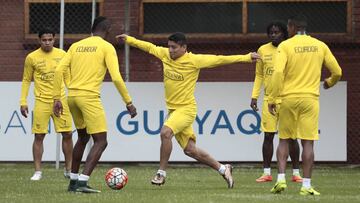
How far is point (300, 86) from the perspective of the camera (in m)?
13.0

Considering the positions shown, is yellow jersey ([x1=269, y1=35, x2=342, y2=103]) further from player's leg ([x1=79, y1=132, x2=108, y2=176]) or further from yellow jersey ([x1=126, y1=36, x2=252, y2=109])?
player's leg ([x1=79, y1=132, x2=108, y2=176])

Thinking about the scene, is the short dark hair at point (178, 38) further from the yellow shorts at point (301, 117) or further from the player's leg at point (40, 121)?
the player's leg at point (40, 121)

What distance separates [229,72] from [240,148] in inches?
73.2

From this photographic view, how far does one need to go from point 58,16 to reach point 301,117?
33.1 feet

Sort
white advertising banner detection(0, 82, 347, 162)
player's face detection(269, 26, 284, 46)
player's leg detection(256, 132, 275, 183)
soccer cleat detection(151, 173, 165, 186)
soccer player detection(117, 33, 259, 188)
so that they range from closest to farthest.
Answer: soccer cleat detection(151, 173, 165, 186) → soccer player detection(117, 33, 259, 188) → player's face detection(269, 26, 284, 46) → player's leg detection(256, 132, 275, 183) → white advertising banner detection(0, 82, 347, 162)

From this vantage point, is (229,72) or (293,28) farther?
(229,72)

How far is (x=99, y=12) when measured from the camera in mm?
21969

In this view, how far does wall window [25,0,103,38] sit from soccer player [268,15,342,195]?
938cm

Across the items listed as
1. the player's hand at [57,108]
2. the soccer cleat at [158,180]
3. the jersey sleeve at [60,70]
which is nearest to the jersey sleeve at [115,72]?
the jersey sleeve at [60,70]

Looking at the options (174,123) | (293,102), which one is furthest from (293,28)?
(174,123)

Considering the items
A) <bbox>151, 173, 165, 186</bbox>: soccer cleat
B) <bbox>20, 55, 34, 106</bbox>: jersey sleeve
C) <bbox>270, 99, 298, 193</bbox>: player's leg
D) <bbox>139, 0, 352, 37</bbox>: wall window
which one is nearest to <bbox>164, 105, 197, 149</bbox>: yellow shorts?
<bbox>151, 173, 165, 186</bbox>: soccer cleat

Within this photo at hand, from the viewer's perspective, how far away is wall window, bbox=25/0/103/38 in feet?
72.1

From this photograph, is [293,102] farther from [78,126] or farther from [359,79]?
[359,79]

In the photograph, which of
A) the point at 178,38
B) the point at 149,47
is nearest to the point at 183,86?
the point at 178,38
